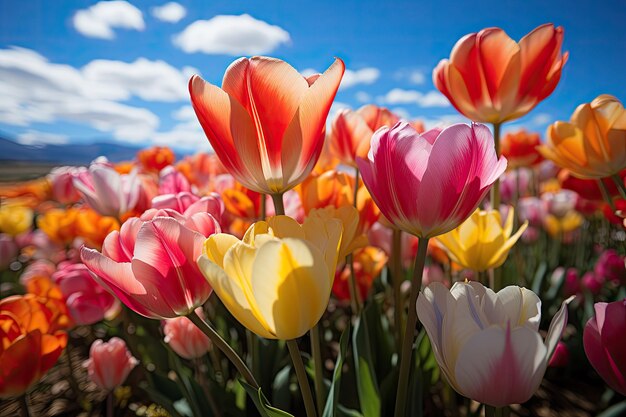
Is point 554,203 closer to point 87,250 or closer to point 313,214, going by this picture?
point 313,214

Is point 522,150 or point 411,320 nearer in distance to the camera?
point 411,320

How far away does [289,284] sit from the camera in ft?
0.88

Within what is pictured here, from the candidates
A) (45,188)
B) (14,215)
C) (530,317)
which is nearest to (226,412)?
(530,317)

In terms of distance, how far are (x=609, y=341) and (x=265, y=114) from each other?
0.34 m

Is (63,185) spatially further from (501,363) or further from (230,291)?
(501,363)

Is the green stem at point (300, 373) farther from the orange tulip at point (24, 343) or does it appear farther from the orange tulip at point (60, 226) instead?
the orange tulip at point (60, 226)

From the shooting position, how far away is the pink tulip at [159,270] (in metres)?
0.31

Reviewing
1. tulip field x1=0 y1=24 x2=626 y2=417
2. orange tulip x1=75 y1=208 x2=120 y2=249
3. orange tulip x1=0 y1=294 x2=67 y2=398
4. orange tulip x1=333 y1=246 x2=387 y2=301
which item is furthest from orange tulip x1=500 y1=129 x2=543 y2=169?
orange tulip x1=0 y1=294 x2=67 y2=398

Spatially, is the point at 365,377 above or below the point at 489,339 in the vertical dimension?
below

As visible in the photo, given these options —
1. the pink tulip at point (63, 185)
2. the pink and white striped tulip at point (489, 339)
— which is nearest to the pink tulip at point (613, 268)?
the pink and white striped tulip at point (489, 339)

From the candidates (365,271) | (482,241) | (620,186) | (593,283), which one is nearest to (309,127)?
(482,241)

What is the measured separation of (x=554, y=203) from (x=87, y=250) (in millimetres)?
1737

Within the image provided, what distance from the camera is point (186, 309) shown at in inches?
12.9

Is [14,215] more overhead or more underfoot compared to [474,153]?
more underfoot
